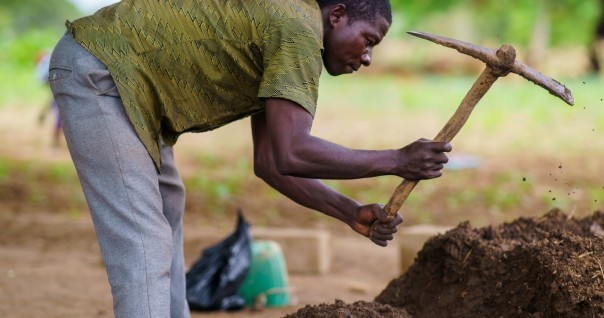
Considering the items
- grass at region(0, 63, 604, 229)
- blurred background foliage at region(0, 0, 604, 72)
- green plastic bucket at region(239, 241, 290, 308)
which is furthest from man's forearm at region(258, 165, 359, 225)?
blurred background foliage at region(0, 0, 604, 72)

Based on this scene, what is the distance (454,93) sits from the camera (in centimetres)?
2148

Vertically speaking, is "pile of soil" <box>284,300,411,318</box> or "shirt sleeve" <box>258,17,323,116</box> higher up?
"shirt sleeve" <box>258,17,323,116</box>

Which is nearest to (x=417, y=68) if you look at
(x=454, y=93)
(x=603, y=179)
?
(x=454, y=93)

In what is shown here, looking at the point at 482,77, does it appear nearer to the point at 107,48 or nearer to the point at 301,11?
the point at 301,11

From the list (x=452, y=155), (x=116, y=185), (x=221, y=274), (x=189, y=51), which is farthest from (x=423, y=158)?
(x=452, y=155)

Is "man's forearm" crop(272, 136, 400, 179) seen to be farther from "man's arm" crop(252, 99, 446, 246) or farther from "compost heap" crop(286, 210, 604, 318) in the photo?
"compost heap" crop(286, 210, 604, 318)

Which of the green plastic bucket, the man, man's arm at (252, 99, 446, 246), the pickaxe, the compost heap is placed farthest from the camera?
the green plastic bucket

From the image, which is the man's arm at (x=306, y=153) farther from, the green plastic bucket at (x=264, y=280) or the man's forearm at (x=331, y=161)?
the green plastic bucket at (x=264, y=280)

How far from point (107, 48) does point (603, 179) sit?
28.2 ft

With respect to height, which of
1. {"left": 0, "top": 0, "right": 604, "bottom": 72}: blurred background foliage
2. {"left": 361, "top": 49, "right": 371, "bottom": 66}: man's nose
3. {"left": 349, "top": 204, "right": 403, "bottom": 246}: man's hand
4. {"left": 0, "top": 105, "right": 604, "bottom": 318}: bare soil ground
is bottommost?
{"left": 0, "top": 105, "right": 604, "bottom": 318}: bare soil ground

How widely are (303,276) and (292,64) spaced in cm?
376

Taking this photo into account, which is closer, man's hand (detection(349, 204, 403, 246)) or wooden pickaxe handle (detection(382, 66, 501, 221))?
wooden pickaxe handle (detection(382, 66, 501, 221))

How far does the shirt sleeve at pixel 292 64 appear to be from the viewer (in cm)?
301

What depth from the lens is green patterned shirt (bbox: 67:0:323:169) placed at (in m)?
3.16
